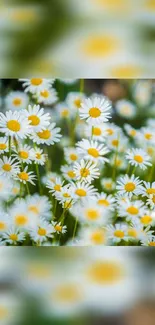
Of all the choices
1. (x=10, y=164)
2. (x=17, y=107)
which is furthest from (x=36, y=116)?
(x=10, y=164)

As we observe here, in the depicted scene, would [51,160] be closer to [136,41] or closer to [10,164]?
[10,164]

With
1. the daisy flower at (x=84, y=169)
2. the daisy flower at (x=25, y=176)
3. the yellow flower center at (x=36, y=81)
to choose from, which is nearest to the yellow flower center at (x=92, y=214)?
the daisy flower at (x=84, y=169)

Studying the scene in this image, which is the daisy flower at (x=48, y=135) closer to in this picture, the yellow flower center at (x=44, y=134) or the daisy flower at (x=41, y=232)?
the yellow flower center at (x=44, y=134)

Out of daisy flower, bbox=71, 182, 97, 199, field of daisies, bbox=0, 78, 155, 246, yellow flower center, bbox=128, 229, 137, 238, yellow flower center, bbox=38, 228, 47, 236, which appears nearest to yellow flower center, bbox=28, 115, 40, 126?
field of daisies, bbox=0, 78, 155, 246

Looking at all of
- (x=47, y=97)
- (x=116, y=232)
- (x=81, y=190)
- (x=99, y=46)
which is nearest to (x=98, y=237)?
(x=116, y=232)

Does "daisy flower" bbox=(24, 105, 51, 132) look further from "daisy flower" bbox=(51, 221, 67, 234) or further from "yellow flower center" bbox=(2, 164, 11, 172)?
"daisy flower" bbox=(51, 221, 67, 234)
